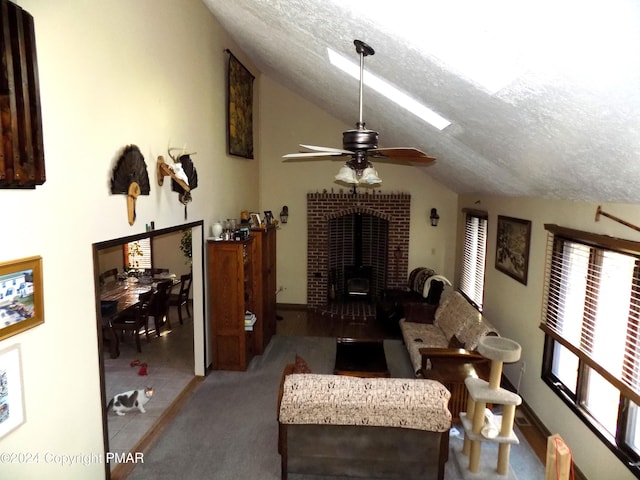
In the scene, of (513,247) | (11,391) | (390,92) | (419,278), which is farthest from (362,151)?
(419,278)

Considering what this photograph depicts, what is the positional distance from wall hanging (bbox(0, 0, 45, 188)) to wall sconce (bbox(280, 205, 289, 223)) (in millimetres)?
5631

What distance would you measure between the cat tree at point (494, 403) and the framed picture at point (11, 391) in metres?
3.15

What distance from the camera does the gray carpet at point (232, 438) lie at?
11.3ft

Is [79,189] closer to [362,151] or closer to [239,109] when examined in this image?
[362,151]

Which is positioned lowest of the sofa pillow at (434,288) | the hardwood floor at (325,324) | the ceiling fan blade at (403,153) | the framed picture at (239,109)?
the hardwood floor at (325,324)

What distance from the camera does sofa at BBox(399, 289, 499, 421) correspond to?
13.5ft

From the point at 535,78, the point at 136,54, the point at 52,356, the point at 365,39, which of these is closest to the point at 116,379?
the point at 52,356

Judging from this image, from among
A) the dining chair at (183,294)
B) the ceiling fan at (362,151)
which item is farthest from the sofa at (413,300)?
the ceiling fan at (362,151)

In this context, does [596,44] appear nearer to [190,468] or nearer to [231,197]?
[190,468]

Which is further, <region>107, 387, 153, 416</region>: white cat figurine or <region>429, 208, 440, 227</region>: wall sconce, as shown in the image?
<region>429, 208, 440, 227</region>: wall sconce

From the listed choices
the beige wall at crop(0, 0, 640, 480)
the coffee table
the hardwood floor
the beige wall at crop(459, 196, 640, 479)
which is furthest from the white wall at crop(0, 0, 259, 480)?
the beige wall at crop(459, 196, 640, 479)

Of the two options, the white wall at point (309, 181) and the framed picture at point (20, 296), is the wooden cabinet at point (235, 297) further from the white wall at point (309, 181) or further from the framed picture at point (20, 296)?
the framed picture at point (20, 296)

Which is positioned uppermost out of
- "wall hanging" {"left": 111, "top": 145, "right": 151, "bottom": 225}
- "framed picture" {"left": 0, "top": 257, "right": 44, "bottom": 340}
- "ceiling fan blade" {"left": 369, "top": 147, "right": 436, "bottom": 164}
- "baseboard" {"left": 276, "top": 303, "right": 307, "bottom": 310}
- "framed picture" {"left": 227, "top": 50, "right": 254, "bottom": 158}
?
"framed picture" {"left": 227, "top": 50, "right": 254, "bottom": 158}

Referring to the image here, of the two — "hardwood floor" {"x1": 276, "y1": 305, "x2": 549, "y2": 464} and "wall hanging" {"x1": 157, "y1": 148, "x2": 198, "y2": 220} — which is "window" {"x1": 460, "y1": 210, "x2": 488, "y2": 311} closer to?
"hardwood floor" {"x1": 276, "y1": 305, "x2": 549, "y2": 464}
